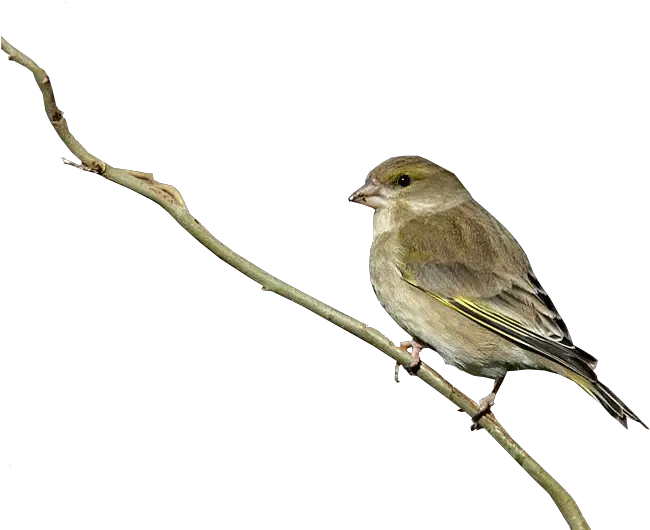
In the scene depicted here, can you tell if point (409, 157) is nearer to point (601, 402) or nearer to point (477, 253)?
point (477, 253)

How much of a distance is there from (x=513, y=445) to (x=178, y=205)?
1.50 metres

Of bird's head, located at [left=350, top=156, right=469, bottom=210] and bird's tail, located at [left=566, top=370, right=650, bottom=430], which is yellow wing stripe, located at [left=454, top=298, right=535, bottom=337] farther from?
bird's head, located at [left=350, top=156, right=469, bottom=210]

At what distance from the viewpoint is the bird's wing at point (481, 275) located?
4.18 meters

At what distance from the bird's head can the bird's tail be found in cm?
135

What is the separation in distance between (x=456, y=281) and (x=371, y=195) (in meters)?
0.75

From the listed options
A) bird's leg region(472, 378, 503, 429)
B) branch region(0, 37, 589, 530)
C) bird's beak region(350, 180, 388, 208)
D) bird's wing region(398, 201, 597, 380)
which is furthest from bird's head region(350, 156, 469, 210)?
branch region(0, 37, 589, 530)

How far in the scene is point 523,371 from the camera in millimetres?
4223

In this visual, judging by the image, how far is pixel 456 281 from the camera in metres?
4.32

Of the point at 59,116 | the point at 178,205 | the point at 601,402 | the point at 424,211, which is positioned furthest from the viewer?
the point at 424,211

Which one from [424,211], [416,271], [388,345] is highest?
[424,211]

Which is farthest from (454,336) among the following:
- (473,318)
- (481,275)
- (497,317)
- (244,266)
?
(244,266)

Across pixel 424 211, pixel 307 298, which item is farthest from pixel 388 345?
pixel 424 211

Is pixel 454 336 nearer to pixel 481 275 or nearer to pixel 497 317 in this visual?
pixel 497 317

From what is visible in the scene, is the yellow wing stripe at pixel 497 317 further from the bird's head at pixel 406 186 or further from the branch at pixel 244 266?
the branch at pixel 244 266
